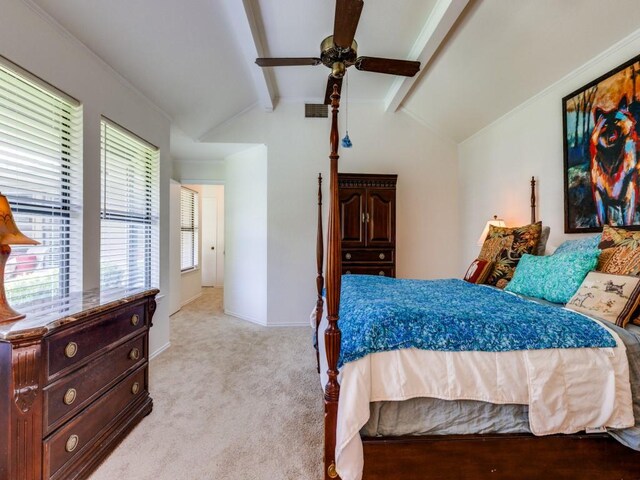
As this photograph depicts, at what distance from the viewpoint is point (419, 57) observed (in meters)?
2.95

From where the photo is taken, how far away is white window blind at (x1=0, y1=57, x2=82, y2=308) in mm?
1698

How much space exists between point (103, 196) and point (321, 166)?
2604 mm

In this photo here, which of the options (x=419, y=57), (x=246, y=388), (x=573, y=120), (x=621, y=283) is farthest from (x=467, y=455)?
(x=419, y=57)

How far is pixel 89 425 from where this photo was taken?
162cm

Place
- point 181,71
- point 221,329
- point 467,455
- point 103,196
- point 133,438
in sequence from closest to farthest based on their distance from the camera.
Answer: point 467,455 < point 133,438 < point 103,196 < point 181,71 < point 221,329

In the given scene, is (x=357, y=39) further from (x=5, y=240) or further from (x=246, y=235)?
(x=5, y=240)

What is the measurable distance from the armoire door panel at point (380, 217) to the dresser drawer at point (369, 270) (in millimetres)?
298

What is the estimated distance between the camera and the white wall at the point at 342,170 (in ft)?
13.8

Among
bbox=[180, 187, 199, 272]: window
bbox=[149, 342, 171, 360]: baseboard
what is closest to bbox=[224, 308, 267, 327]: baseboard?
bbox=[149, 342, 171, 360]: baseboard

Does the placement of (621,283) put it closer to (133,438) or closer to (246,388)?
(246,388)

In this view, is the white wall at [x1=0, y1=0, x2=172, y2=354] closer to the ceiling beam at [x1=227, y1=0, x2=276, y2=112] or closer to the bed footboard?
the ceiling beam at [x1=227, y1=0, x2=276, y2=112]

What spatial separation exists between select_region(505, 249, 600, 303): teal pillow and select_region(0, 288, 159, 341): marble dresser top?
2.63m

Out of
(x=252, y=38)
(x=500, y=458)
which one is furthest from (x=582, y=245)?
(x=252, y=38)

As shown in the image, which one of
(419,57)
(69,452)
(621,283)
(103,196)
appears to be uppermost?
(419,57)
